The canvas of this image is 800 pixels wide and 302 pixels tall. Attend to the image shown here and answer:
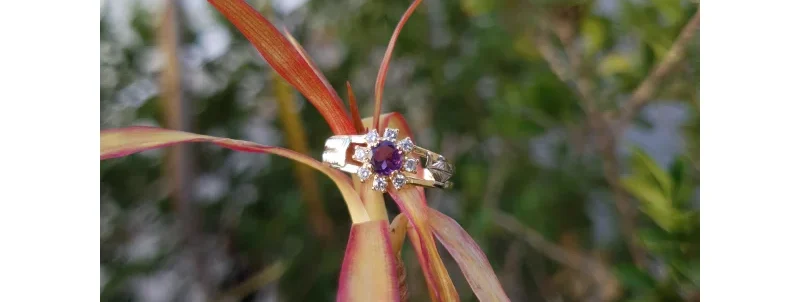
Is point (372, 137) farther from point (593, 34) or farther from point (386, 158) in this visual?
point (593, 34)

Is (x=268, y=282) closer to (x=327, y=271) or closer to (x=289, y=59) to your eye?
(x=327, y=271)

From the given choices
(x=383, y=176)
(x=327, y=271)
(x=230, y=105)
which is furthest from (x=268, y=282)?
(x=383, y=176)

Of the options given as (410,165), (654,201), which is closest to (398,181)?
(410,165)

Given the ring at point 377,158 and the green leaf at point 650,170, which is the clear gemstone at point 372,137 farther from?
the green leaf at point 650,170

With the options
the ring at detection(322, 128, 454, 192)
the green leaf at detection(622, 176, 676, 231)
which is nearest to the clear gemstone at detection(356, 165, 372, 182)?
the ring at detection(322, 128, 454, 192)

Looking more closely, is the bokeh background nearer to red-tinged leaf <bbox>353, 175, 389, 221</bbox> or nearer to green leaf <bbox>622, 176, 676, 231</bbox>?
green leaf <bbox>622, 176, 676, 231</bbox>

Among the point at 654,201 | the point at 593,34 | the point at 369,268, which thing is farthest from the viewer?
the point at 593,34
